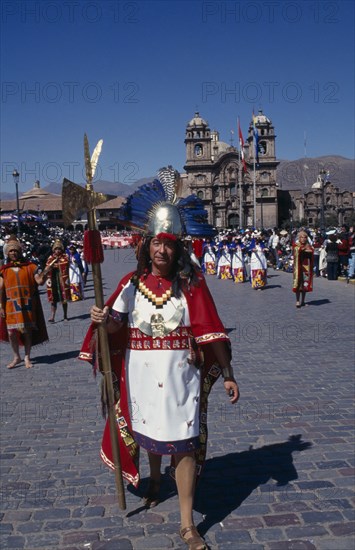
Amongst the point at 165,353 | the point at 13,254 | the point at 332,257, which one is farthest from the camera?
the point at 332,257

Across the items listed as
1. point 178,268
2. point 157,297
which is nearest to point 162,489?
point 157,297

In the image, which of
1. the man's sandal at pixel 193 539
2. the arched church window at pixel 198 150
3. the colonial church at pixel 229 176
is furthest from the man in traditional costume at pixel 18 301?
the arched church window at pixel 198 150

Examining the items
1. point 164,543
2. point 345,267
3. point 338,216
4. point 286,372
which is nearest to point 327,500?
point 164,543

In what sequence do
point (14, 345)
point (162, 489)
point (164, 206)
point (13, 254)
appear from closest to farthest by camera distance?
point (164, 206) → point (162, 489) → point (13, 254) → point (14, 345)

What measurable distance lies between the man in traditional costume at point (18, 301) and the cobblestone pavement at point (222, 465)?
1.63 ft

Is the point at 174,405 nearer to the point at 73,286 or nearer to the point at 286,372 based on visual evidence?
the point at 286,372

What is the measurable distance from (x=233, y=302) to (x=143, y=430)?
11.7m

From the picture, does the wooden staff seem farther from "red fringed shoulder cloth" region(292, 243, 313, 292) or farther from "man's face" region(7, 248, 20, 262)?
"red fringed shoulder cloth" region(292, 243, 313, 292)

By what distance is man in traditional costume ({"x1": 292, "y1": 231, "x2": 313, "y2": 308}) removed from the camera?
13375 mm

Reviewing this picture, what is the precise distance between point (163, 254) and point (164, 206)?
1.33ft

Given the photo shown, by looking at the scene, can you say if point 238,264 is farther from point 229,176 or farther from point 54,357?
point 229,176

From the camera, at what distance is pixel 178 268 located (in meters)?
3.71

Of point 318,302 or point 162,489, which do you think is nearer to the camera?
point 162,489

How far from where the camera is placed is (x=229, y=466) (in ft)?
15.3
